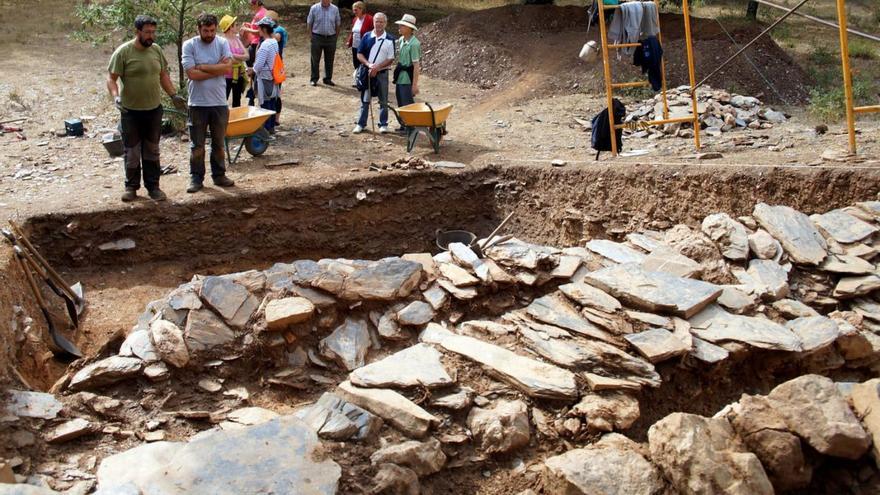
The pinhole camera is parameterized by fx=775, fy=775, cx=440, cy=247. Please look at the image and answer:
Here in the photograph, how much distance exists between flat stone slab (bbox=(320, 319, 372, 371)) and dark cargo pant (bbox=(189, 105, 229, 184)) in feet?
12.5

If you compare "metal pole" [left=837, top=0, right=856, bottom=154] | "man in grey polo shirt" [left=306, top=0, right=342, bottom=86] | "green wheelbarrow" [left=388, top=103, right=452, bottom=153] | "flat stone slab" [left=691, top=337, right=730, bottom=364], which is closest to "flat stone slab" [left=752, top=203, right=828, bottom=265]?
"metal pole" [left=837, top=0, right=856, bottom=154]

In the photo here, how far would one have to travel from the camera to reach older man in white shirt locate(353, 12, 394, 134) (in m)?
11.0

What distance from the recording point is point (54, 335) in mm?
6688

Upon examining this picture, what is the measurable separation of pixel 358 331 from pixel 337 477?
5.99ft

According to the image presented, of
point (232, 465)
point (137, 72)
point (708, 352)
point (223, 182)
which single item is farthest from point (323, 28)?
point (232, 465)

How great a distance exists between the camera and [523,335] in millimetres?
5527

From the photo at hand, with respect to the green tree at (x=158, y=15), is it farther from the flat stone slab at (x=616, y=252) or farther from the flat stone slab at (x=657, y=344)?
the flat stone slab at (x=657, y=344)

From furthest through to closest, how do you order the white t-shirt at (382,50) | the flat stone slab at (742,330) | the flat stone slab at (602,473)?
the white t-shirt at (382,50), the flat stone slab at (742,330), the flat stone slab at (602,473)

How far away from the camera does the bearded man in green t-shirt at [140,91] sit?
7.80 meters

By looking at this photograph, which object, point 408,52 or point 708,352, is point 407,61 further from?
point 708,352

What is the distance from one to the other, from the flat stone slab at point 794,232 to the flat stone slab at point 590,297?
6.81 feet

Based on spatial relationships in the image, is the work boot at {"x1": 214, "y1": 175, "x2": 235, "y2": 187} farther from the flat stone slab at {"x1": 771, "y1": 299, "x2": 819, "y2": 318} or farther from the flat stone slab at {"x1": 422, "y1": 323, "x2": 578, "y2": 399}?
the flat stone slab at {"x1": 771, "y1": 299, "x2": 819, "y2": 318}

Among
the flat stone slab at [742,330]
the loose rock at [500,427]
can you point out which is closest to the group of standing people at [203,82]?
the loose rock at [500,427]

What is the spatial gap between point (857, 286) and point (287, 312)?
4.66 m
